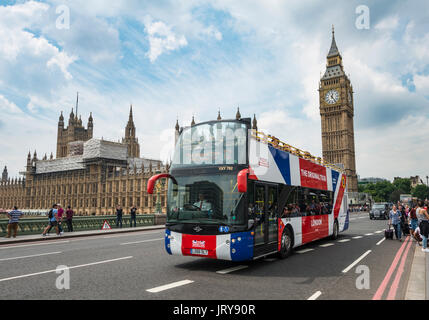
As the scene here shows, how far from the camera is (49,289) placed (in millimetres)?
6051

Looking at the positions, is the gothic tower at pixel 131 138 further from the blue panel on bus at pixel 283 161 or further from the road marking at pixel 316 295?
the road marking at pixel 316 295

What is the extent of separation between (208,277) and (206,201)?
1791mm

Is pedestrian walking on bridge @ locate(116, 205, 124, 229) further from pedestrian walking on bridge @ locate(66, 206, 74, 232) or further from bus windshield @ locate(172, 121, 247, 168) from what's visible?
bus windshield @ locate(172, 121, 247, 168)

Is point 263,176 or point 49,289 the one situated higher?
point 263,176

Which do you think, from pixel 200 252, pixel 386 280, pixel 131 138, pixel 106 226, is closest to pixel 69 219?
pixel 106 226

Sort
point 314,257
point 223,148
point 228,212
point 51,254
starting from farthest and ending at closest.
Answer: point 51,254
point 314,257
point 223,148
point 228,212

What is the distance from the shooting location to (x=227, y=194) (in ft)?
25.0

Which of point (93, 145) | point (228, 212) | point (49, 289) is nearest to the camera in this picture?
point (49, 289)

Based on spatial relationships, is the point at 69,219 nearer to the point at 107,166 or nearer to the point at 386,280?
the point at 386,280

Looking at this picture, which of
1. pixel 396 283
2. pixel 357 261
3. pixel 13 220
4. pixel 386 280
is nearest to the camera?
pixel 396 283
